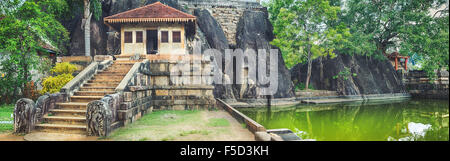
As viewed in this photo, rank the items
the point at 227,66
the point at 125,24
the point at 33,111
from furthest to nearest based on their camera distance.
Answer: the point at 227,66 < the point at 125,24 < the point at 33,111

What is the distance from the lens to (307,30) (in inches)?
797

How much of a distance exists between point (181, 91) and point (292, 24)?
46.5 feet

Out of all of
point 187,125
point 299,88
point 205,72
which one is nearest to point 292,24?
point 299,88

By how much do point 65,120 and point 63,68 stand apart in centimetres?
490

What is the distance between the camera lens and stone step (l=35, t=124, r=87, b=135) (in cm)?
549

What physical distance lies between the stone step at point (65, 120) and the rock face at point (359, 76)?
2151cm

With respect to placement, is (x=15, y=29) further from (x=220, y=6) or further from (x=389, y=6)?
(x=389, y=6)

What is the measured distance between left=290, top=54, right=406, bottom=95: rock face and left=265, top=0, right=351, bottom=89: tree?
3.16 m

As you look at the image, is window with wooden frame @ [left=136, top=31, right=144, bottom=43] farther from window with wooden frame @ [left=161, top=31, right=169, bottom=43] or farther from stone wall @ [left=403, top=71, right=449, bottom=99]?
stone wall @ [left=403, top=71, right=449, bottom=99]

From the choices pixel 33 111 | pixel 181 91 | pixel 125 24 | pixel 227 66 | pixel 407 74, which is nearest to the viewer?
pixel 33 111

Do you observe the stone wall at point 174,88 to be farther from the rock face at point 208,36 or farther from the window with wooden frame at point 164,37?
the rock face at point 208,36

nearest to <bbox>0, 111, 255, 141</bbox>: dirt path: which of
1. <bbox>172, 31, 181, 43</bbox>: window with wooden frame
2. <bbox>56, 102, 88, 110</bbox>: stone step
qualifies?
<bbox>56, 102, 88, 110</bbox>: stone step

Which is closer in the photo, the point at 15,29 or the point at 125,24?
the point at 15,29

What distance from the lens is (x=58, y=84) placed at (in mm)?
8742
